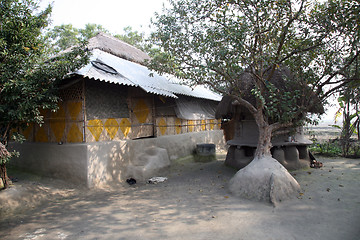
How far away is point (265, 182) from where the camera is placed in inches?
209

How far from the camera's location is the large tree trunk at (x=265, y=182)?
201 inches

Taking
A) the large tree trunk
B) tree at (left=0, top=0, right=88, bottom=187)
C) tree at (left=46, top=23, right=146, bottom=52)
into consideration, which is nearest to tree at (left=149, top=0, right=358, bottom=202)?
the large tree trunk

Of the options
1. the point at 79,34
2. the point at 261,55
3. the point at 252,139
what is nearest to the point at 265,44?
the point at 261,55

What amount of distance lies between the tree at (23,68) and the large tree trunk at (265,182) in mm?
4940

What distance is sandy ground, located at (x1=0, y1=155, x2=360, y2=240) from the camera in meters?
3.80

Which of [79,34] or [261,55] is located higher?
[79,34]

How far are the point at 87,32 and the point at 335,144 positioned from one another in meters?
22.1

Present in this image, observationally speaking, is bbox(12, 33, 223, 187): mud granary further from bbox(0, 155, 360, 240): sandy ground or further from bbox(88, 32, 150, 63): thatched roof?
bbox(0, 155, 360, 240): sandy ground

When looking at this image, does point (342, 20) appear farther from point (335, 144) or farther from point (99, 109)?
point (335, 144)

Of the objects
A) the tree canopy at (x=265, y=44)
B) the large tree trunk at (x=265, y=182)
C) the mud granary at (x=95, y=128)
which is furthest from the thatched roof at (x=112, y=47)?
the large tree trunk at (x=265, y=182)

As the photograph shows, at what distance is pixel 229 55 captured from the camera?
19.0ft

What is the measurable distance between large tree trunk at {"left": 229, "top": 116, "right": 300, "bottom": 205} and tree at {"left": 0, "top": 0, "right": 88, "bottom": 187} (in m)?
4.94

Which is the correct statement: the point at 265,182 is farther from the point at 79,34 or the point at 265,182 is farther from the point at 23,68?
the point at 79,34

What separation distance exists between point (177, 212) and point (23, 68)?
15.6 feet
